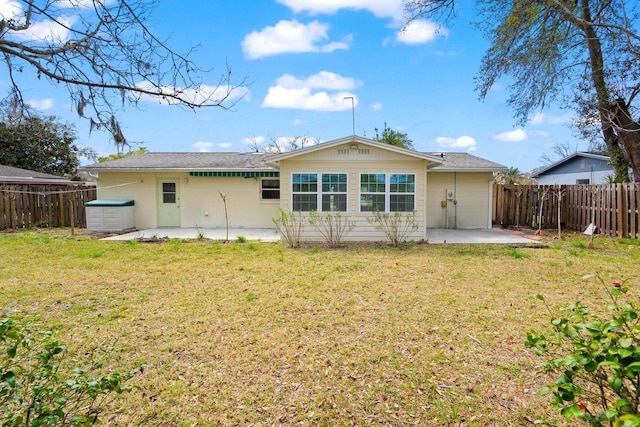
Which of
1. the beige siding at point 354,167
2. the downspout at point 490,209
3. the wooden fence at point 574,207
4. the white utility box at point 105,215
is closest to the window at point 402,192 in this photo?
the beige siding at point 354,167

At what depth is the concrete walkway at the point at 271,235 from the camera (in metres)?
11.6

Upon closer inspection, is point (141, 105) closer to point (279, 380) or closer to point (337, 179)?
point (279, 380)

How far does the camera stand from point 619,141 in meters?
13.8

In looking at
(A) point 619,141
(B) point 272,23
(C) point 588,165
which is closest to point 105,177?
(B) point 272,23

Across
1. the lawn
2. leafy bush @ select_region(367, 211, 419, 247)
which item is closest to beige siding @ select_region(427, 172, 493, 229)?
leafy bush @ select_region(367, 211, 419, 247)

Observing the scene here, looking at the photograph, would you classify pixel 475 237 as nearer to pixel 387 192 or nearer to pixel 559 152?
pixel 387 192

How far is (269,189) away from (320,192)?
417 cm

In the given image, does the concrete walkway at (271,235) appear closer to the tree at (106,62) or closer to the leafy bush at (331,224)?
the leafy bush at (331,224)

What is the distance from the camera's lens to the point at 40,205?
583 inches

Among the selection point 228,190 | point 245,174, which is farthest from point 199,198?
point 245,174

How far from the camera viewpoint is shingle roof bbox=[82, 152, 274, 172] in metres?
14.0

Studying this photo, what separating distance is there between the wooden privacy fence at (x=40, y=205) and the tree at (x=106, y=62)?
12873mm

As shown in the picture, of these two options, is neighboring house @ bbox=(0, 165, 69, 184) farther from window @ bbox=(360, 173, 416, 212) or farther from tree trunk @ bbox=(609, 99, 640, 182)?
tree trunk @ bbox=(609, 99, 640, 182)

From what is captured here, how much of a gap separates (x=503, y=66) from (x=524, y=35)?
125cm
